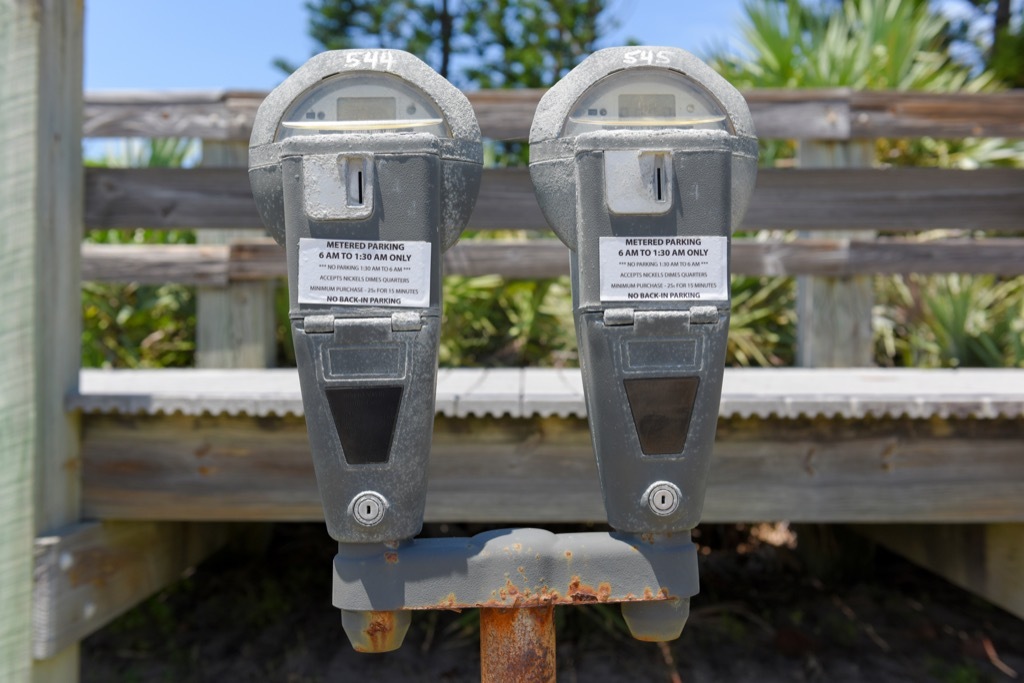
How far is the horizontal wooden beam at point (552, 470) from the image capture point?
2500 millimetres

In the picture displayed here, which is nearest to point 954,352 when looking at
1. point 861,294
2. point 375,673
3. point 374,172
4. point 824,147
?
point 861,294

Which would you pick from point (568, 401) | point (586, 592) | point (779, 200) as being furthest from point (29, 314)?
point (779, 200)

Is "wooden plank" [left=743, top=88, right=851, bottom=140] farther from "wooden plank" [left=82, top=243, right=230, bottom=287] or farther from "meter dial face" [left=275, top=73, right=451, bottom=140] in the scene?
"meter dial face" [left=275, top=73, right=451, bottom=140]

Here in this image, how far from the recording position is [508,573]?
1506 millimetres

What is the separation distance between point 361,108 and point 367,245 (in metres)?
0.24

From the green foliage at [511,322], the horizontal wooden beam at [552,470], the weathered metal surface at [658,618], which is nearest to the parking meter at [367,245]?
the weathered metal surface at [658,618]

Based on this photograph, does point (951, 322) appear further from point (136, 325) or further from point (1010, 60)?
point (136, 325)

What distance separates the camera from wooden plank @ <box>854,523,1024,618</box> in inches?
104

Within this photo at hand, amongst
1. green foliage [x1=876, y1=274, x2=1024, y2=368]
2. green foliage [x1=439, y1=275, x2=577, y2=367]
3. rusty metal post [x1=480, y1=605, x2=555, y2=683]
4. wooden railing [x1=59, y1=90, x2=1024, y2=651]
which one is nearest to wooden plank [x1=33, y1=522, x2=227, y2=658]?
wooden railing [x1=59, y1=90, x2=1024, y2=651]

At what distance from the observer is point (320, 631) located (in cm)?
346

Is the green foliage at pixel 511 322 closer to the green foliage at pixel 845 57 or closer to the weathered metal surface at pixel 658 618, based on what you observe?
the green foliage at pixel 845 57

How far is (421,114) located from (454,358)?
3.25m

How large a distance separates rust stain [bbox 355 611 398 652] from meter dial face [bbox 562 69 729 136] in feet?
2.95

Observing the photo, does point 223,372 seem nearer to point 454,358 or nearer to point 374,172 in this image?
point 454,358
